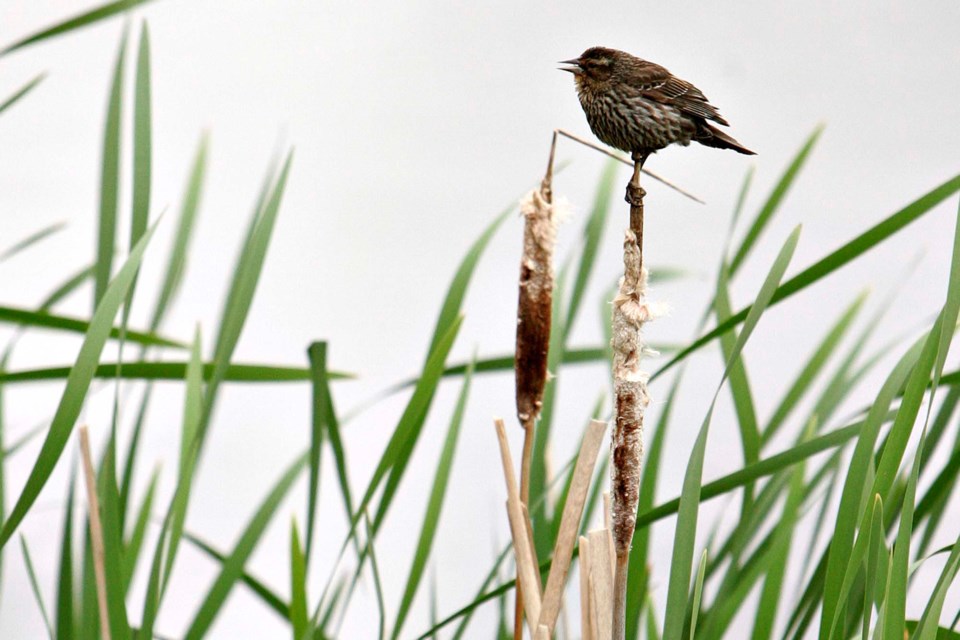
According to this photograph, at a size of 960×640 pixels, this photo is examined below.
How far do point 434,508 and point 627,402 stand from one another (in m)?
0.52

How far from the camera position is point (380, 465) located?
1.13m

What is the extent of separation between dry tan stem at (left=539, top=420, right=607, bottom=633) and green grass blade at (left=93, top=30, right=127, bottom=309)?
71 cm

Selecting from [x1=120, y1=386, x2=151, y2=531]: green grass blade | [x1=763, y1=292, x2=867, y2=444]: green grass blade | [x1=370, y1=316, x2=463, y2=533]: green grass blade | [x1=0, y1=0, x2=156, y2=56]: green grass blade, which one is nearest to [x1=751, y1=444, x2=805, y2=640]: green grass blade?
[x1=763, y1=292, x2=867, y2=444]: green grass blade

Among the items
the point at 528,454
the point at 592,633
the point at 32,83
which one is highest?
the point at 32,83

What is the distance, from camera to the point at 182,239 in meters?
1.69

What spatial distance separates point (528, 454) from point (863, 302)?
1.20 metres

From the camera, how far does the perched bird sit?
3.67 feet

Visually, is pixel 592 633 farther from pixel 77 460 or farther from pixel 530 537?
pixel 77 460

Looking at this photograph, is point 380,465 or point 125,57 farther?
point 125,57

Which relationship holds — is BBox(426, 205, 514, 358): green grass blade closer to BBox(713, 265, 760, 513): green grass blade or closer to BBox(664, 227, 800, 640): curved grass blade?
BBox(713, 265, 760, 513): green grass blade

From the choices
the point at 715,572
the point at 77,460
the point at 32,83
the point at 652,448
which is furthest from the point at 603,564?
the point at 32,83

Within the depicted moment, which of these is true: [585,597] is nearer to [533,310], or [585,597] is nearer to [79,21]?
[533,310]

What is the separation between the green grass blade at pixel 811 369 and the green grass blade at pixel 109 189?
100cm

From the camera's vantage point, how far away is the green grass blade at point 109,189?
133 centimetres
